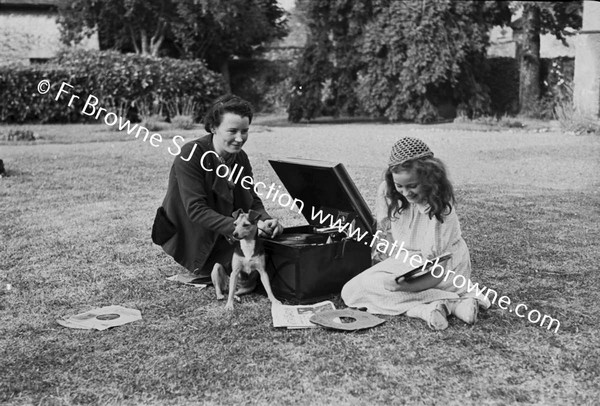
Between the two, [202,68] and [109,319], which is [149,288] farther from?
[202,68]

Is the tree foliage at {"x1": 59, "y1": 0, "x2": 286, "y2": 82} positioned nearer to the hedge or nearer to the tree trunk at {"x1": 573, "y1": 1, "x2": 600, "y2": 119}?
the hedge

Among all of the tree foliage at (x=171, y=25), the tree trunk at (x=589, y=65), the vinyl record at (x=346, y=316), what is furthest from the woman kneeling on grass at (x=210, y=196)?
the tree foliage at (x=171, y=25)

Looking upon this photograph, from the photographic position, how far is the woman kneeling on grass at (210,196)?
4660mm

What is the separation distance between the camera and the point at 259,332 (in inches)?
160

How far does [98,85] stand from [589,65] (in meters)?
13.4

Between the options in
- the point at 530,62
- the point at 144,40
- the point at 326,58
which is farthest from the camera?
the point at 144,40

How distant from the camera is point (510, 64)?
83.1 feet

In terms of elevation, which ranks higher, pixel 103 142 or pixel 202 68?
pixel 202 68

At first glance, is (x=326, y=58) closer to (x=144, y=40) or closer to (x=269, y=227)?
(x=144, y=40)

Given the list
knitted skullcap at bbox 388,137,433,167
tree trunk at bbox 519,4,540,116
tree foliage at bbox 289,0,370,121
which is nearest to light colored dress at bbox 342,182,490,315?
knitted skullcap at bbox 388,137,433,167

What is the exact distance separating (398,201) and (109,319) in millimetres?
1912

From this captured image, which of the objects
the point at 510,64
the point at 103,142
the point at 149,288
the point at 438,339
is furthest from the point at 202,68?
the point at 438,339

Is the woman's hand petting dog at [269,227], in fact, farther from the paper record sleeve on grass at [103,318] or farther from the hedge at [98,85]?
the hedge at [98,85]

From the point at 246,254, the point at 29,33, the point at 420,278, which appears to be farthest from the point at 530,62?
the point at 246,254
